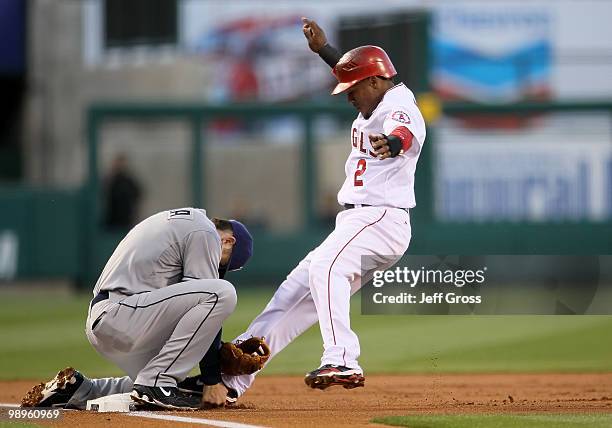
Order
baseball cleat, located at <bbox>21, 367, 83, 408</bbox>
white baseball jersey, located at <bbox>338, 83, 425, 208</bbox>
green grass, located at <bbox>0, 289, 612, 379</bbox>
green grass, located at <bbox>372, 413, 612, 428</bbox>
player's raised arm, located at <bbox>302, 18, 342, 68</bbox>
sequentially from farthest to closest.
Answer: green grass, located at <bbox>0, 289, 612, 379</bbox> → player's raised arm, located at <bbox>302, 18, 342, 68</bbox> → white baseball jersey, located at <bbox>338, 83, 425, 208</bbox> → baseball cleat, located at <bbox>21, 367, 83, 408</bbox> → green grass, located at <bbox>372, 413, 612, 428</bbox>

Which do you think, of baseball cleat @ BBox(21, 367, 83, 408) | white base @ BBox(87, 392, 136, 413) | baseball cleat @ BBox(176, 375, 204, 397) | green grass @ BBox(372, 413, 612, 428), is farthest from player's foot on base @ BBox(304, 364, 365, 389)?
baseball cleat @ BBox(21, 367, 83, 408)

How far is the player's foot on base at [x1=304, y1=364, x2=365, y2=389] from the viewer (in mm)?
5559

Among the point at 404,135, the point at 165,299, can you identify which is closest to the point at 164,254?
the point at 165,299

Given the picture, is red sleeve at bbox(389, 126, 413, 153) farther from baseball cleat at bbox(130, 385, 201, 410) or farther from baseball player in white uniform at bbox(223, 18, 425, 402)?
baseball cleat at bbox(130, 385, 201, 410)

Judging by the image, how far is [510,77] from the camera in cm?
2342

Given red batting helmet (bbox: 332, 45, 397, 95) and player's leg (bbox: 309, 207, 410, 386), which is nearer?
player's leg (bbox: 309, 207, 410, 386)

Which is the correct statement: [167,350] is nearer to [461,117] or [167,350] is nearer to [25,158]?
[461,117]

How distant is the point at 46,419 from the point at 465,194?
10096 millimetres

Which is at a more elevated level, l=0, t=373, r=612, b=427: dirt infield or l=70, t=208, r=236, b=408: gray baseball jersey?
l=70, t=208, r=236, b=408: gray baseball jersey

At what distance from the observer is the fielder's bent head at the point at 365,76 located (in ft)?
19.3

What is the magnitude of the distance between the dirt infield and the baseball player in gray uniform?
20cm

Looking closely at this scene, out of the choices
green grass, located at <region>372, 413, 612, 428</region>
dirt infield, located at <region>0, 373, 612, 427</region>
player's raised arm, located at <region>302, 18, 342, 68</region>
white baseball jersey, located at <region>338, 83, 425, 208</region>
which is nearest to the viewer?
green grass, located at <region>372, 413, 612, 428</region>

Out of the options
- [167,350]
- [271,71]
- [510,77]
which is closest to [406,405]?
[167,350]

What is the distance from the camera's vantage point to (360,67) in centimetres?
589
